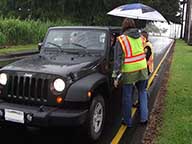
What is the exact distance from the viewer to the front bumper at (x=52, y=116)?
516 cm

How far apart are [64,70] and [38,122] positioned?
97 cm

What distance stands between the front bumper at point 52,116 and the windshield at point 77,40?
2.02 meters

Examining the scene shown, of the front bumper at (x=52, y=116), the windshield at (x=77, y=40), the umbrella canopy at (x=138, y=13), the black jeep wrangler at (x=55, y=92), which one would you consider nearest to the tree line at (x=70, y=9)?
the umbrella canopy at (x=138, y=13)

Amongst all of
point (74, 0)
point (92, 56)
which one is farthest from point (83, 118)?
point (74, 0)

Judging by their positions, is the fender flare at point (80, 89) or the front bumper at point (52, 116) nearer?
the front bumper at point (52, 116)

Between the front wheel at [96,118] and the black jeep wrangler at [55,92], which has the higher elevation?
the black jeep wrangler at [55,92]

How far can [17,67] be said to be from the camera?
19.3 feet

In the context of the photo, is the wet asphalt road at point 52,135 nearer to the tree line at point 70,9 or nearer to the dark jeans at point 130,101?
the dark jeans at point 130,101

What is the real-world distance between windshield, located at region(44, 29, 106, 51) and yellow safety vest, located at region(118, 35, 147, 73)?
0.72 meters

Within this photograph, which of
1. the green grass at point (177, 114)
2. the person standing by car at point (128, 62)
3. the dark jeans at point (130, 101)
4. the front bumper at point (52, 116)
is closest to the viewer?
the front bumper at point (52, 116)

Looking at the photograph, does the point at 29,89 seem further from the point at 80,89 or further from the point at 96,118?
the point at 96,118

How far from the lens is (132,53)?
6.48 meters

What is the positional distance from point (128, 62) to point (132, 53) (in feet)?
0.59

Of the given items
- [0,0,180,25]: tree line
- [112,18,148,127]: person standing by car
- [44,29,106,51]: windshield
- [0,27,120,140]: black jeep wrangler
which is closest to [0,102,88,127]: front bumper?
[0,27,120,140]: black jeep wrangler
